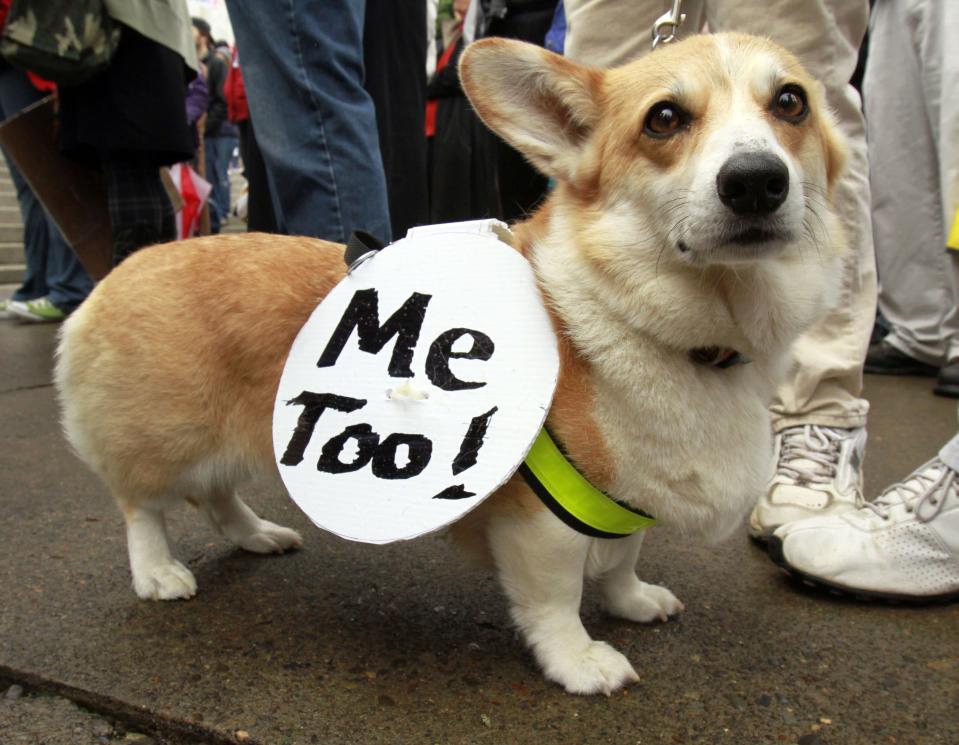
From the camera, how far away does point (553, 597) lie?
1.61m

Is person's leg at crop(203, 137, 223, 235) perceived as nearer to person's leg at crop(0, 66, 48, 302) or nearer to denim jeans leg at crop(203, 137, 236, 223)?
denim jeans leg at crop(203, 137, 236, 223)

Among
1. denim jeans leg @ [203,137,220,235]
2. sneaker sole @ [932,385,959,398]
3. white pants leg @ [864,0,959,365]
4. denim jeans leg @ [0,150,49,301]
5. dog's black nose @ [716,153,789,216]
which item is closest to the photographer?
dog's black nose @ [716,153,789,216]

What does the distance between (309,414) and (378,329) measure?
224 millimetres

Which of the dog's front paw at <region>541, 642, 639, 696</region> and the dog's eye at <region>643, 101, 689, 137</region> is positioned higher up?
the dog's eye at <region>643, 101, 689, 137</region>

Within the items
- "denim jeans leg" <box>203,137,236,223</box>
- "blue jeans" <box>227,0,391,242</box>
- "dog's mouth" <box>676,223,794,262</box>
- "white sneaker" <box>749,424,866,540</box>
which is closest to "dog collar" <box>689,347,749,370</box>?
"dog's mouth" <box>676,223,794,262</box>

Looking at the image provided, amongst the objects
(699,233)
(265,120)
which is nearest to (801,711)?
(699,233)

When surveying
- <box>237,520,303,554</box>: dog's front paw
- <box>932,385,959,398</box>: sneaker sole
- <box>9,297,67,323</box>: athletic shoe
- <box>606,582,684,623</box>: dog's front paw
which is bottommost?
<box>9,297,67,323</box>: athletic shoe

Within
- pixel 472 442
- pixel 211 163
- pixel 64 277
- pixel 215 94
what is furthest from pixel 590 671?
pixel 211 163

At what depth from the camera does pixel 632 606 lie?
185 centimetres

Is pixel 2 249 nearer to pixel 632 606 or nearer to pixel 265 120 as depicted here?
pixel 265 120

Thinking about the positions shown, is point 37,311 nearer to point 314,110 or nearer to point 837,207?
point 314,110

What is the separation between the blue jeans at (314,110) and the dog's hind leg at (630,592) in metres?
1.35

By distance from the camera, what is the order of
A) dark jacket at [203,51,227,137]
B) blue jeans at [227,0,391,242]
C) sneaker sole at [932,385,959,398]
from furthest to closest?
dark jacket at [203,51,227,137]
sneaker sole at [932,385,959,398]
blue jeans at [227,0,391,242]

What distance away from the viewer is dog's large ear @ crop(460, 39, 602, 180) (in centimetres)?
168
